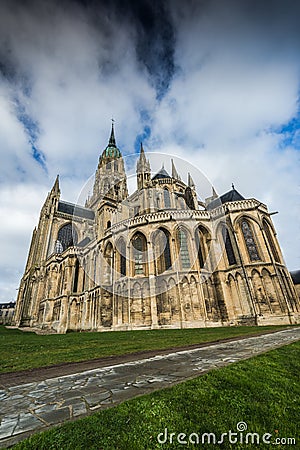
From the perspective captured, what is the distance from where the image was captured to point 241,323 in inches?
738

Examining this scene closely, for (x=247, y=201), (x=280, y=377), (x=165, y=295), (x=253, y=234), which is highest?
(x=247, y=201)

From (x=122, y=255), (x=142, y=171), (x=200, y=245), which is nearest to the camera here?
(x=200, y=245)

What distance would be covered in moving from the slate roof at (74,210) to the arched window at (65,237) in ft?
11.7

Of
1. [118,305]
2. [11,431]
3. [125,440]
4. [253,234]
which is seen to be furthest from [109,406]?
[253,234]

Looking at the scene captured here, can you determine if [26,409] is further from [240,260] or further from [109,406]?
[240,260]

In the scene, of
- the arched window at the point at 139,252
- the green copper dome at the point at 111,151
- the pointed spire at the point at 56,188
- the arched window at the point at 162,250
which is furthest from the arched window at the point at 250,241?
the green copper dome at the point at 111,151

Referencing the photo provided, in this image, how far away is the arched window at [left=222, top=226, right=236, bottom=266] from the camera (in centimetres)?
2129

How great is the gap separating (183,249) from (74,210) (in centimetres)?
3476

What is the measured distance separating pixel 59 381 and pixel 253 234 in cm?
2121

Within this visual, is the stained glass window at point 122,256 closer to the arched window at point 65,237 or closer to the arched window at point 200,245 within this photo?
the arched window at point 200,245

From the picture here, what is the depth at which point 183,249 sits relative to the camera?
21.9m

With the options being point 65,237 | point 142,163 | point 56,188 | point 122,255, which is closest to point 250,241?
point 122,255

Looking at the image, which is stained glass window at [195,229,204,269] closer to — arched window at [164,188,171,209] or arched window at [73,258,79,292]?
arched window at [164,188,171,209]

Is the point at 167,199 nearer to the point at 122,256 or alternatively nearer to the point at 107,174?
the point at 122,256
